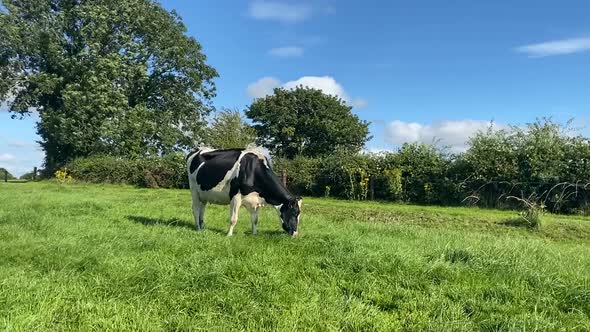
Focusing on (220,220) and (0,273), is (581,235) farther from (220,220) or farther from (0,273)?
(0,273)

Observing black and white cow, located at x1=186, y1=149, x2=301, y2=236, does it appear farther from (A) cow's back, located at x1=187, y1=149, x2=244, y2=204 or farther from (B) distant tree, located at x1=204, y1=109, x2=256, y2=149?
(B) distant tree, located at x1=204, y1=109, x2=256, y2=149

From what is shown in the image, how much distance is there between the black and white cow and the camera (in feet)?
38.6

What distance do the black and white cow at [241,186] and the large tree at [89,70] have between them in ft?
102

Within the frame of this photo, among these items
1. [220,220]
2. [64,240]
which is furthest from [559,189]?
[64,240]

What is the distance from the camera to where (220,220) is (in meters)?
14.4

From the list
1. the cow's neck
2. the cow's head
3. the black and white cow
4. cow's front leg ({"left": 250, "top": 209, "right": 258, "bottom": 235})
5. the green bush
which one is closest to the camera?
the cow's head

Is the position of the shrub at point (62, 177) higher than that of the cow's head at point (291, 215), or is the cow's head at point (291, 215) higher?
the shrub at point (62, 177)

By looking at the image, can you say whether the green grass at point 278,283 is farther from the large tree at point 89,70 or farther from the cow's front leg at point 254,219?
the large tree at point 89,70

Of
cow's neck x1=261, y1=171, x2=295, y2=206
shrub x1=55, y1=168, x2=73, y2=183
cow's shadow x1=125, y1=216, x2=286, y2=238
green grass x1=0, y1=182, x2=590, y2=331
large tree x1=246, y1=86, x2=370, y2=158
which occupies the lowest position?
green grass x1=0, y1=182, x2=590, y2=331

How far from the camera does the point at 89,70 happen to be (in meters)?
41.7

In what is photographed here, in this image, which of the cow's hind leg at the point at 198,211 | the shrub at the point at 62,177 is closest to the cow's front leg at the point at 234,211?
the cow's hind leg at the point at 198,211

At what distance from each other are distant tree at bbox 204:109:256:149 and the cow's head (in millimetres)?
26899

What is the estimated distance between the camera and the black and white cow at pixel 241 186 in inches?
464

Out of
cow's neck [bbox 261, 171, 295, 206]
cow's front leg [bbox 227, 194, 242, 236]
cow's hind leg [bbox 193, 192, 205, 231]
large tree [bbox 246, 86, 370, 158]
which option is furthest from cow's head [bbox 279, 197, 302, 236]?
large tree [bbox 246, 86, 370, 158]
